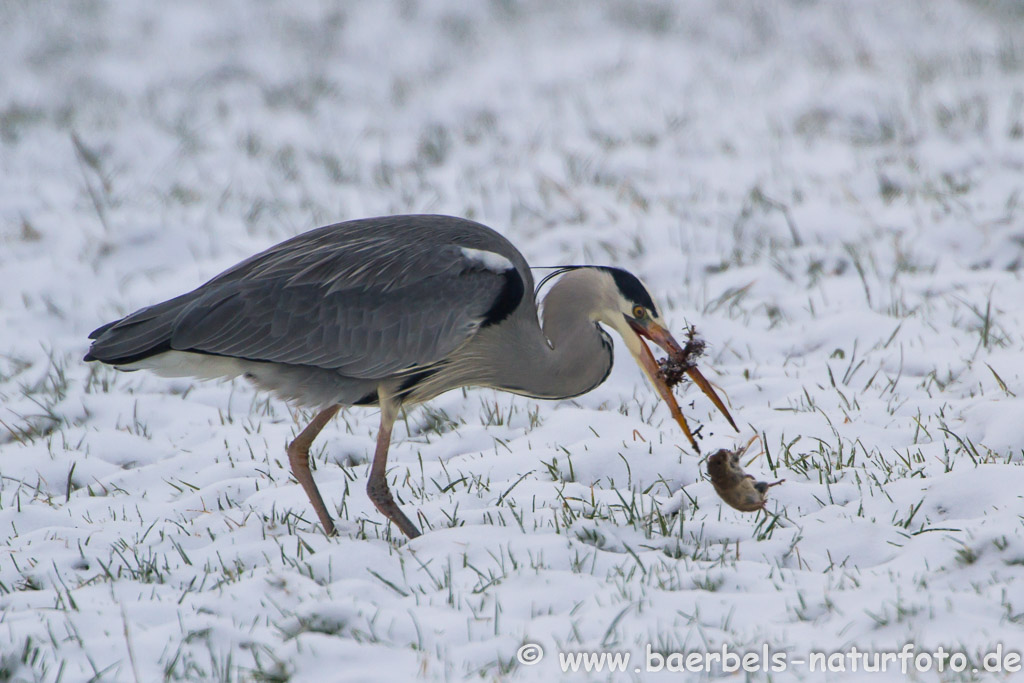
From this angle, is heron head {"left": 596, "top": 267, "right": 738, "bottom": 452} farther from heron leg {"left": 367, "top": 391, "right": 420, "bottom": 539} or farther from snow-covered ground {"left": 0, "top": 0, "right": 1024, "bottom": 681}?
heron leg {"left": 367, "top": 391, "right": 420, "bottom": 539}

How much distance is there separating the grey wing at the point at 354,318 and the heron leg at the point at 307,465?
24 cm

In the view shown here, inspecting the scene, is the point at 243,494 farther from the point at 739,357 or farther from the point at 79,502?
the point at 739,357

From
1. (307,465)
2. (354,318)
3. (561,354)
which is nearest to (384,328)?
(354,318)

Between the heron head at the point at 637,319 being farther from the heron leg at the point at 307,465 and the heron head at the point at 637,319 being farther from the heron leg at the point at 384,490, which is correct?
the heron leg at the point at 307,465

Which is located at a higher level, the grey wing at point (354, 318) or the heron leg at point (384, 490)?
the grey wing at point (354, 318)

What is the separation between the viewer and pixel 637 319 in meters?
4.18

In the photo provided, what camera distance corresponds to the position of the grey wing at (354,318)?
3.93 m

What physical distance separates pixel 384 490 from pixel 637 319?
1.15m

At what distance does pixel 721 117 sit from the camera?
32.9 ft

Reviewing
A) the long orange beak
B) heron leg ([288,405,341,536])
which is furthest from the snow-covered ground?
the long orange beak

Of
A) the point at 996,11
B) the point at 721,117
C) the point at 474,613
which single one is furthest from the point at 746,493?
the point at 996,11

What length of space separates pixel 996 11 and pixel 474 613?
1327 cm

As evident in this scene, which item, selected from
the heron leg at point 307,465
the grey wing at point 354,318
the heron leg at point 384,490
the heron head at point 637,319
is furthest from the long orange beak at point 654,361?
the heron leg at point 307,465

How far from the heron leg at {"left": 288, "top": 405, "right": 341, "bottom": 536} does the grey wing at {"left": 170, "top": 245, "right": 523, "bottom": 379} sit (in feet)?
0.80
